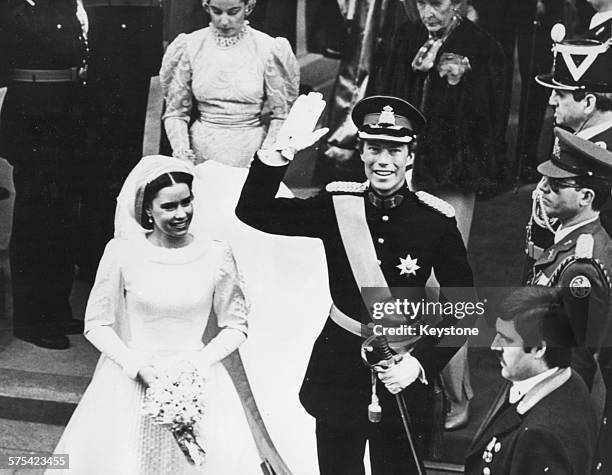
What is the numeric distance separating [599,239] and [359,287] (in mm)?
1245

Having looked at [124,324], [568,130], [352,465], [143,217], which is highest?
[568,130]

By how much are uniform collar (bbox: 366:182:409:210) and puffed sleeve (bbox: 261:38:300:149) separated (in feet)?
2.01

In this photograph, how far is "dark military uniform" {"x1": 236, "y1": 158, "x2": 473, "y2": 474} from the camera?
546 cm

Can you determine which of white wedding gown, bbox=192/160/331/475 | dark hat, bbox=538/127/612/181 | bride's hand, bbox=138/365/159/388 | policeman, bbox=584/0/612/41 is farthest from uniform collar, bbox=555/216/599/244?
bride's hand, bbox=138/365/159/388

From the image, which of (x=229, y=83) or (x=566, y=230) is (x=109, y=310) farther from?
(x=566, y=230)

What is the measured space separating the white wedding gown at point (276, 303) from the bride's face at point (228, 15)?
27.6 inches

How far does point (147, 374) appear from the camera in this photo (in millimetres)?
5508

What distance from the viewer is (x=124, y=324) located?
219 inches

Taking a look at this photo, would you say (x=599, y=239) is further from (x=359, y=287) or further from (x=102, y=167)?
(x=102, y=167)

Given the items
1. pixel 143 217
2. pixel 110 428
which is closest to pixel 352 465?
pixel 110 428

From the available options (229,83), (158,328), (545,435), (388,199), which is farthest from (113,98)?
(545,435)

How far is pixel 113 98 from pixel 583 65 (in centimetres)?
246

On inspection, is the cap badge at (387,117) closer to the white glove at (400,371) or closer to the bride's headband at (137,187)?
the bride's headband at (137,187)

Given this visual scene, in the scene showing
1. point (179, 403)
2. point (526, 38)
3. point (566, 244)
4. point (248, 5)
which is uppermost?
point (248, 5)
